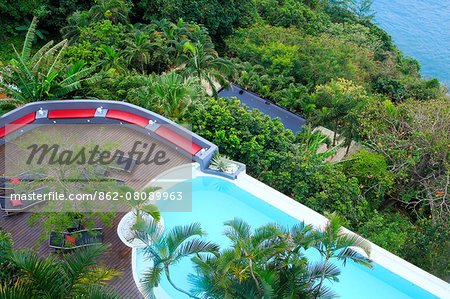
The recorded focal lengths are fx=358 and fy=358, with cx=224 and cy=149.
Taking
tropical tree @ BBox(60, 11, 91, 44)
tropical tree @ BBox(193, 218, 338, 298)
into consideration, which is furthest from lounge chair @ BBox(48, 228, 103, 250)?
tropical tree @ BBox(60, 11, 91, 44)

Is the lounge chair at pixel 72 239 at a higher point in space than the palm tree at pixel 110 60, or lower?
lower

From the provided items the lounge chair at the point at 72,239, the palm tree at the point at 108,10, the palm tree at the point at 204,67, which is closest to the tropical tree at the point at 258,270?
the lounge chair at the point at 72,239

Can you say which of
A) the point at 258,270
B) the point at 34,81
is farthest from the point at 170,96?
the point at 258,270

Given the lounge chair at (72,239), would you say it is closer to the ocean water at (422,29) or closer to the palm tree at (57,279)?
the palm tree at (57,279)

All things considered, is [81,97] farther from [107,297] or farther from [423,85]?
[423,85]

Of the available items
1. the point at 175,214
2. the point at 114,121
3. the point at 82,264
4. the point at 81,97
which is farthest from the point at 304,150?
the point at 82,264

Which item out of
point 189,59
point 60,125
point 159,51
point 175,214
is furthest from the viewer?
point 159,51
